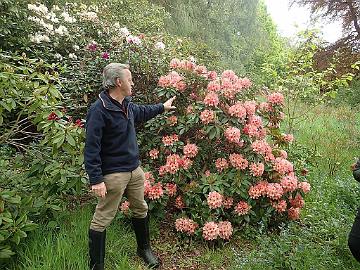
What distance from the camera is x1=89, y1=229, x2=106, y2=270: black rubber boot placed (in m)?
2.96

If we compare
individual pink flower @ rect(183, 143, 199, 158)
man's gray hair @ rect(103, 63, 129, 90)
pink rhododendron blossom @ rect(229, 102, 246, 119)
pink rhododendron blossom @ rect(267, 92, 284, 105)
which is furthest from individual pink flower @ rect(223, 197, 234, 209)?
man's gray hair @ rect(103, 63, 129, 90)

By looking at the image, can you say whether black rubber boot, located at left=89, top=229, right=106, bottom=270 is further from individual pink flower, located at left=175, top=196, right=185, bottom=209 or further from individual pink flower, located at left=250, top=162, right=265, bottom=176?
individual pink flower, located at left=250, top=162, right=265, bottom=176

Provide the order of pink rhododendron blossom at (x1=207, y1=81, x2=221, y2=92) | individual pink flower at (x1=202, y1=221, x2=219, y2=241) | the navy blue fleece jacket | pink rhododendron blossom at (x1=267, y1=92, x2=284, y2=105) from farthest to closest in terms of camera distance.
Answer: pink rhododendron blossom at (x1=267, y1=92, x2=284, y2=105) < pink rhododendron blossom at (x1=207, y1=81, x2=221, y2=92) < individual pink flower at (x1=202, y1=221, x2=219, y2=241) < the navy blue fleece jacket

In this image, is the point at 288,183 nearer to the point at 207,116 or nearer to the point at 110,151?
the point at 207,116

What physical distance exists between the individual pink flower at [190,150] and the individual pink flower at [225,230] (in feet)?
2.41

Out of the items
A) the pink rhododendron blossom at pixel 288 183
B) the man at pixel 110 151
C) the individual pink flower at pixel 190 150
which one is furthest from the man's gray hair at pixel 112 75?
the pink rhododendron blossom at pixel 288 183

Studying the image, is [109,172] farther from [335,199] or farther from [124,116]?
[335,199]

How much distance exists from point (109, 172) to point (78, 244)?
814 millimetres

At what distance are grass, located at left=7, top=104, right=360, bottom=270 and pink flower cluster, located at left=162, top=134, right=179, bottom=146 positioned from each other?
2.81 ft

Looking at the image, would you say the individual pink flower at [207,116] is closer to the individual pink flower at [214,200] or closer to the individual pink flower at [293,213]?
the individual pink flower at [214,200]

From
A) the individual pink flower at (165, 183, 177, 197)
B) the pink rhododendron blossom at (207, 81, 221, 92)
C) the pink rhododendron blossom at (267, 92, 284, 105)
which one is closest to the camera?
the individual pink flower at (165, 183, 177, 197)

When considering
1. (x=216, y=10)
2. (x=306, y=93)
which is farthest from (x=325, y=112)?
(x=216, y=10)

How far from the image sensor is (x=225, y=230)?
12.0 ft

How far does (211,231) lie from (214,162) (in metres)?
0.82
